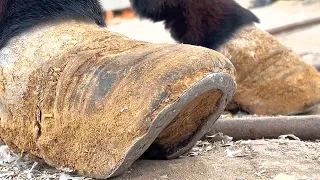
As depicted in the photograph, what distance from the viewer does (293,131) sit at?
1295 mm

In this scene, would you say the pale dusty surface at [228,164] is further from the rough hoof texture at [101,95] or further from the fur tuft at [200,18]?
the fur tuft at [200,18]

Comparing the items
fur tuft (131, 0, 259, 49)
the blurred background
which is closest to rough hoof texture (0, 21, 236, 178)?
fur tuft (131, 0, 259, 49)

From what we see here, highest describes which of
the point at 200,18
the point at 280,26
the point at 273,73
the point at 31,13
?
the point at 31,13

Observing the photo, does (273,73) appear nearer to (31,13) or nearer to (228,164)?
(228,164)

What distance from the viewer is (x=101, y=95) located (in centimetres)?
95

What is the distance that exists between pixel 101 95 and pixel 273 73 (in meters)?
0.70

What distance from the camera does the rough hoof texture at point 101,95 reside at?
2.95ft

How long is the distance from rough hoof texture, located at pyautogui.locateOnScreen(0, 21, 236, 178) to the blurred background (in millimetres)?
495

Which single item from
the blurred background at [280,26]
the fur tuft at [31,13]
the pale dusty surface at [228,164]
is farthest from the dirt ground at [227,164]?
the blurred background at [280,26]

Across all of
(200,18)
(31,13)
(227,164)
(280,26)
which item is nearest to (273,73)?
(200,18)

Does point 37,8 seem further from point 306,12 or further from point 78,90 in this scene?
point 306,12

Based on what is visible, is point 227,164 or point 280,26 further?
point 280,26

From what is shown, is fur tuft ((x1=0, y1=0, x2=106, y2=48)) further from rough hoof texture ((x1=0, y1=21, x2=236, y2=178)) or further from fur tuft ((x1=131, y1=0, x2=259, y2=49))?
fur tuft ((x1=131, y1=0, x2=259, y2=49))

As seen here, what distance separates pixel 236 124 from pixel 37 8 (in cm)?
45
